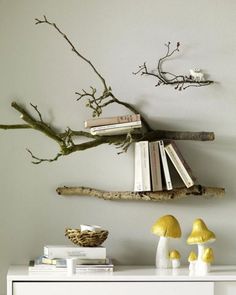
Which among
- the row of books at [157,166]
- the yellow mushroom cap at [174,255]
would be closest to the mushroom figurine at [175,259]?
the yellow mushroom cap at [174,255]

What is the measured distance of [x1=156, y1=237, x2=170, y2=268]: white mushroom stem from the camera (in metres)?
2.82

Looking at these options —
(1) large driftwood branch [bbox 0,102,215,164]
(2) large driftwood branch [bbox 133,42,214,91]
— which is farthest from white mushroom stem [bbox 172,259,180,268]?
→ (2) large driftwood branch [bbox 133,42,214,91]

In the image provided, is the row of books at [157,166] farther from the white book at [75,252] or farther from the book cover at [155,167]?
the white book at [75,252]

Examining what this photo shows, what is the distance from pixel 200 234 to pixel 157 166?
329 mm

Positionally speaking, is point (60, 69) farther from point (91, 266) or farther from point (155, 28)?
point (91, 266)

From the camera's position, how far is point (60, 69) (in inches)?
115

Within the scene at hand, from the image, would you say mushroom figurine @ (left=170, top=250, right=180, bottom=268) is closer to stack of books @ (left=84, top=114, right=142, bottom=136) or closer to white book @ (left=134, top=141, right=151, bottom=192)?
white book @ (left=134, top=141, right=151, bottom=192)

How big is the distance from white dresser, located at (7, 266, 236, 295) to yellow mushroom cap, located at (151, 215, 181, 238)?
19cm

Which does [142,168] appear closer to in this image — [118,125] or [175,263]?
[118,125]

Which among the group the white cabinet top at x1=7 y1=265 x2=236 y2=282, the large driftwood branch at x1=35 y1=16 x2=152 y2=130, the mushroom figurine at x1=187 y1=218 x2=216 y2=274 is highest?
the large driftwood branch at x1=35 y1=16 x2=152 y2=130

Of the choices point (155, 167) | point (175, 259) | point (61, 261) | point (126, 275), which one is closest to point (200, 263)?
point (175, 259)

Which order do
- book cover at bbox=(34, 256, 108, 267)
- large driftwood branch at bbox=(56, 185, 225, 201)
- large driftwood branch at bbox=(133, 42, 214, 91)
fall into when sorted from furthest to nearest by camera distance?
large driftwood branch at bbox=(133, 42, 214, 91)
large driftwood branch at bbox=(56, 185, 225, 201)
book cover at bbox=(34, 256, 108, 267)

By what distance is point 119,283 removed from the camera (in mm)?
2553

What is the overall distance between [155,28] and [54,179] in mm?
799
